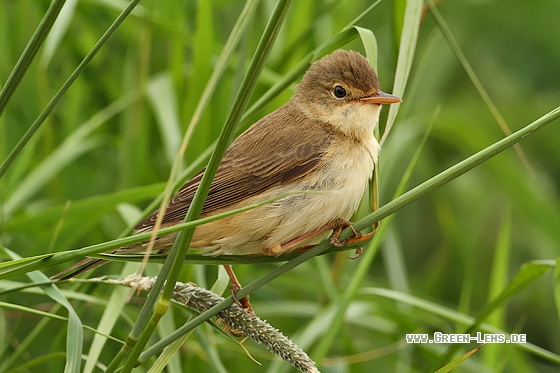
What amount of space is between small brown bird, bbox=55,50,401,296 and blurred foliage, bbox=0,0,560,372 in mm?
229

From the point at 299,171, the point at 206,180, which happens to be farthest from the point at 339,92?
the point at 206,180

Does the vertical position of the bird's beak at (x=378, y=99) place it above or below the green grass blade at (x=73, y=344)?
above

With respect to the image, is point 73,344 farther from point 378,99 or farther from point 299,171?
point 378,99

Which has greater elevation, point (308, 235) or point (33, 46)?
point (33, 46)

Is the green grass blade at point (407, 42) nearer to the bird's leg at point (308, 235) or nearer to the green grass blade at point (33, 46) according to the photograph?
the bird's leg at point (308, 235)

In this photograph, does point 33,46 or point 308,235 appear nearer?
point 33,46

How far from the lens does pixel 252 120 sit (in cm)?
426

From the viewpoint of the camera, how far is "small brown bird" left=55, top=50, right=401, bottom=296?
2826mm

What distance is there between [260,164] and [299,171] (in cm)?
17

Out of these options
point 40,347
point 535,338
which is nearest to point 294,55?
point 40,347

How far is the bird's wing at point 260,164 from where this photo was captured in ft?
9.98

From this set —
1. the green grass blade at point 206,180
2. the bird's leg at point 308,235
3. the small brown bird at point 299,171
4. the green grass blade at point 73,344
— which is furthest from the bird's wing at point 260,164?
the green grass blade at point 206,180

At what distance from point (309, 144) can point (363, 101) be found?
1.03ft

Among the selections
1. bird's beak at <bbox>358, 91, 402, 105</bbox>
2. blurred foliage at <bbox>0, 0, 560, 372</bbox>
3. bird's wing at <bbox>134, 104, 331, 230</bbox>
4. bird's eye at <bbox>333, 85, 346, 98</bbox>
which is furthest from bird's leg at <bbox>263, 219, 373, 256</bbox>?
bird's eye at <bbox>333, 85, 346, 98</bbox>
